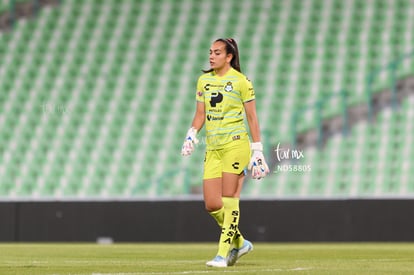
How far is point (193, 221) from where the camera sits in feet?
55.1

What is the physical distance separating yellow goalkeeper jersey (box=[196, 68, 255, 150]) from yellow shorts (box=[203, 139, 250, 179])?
0.15ft

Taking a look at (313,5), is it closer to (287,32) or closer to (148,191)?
(287,32)

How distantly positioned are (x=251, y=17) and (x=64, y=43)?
3951 mm

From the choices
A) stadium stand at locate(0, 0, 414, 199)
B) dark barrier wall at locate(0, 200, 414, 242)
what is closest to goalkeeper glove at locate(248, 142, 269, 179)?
dark barrier wall at locate(0, 200, 414, 242)

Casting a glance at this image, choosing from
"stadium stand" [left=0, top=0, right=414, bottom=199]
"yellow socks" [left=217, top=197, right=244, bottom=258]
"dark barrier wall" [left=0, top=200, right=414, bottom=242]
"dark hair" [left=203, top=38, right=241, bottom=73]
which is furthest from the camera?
"stadium stand" [left=0, top=0, right=414, bottom=199]

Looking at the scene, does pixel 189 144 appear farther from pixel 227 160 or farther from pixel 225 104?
pixel 225 104

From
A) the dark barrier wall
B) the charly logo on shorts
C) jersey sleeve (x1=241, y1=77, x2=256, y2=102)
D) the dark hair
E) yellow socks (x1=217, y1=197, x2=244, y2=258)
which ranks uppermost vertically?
the dark hair

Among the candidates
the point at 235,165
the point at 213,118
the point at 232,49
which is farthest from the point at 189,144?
the point at 232,49

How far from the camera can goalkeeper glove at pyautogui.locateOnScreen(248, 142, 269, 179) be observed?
8.73 m

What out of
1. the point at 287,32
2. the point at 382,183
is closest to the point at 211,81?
the point at 382,183

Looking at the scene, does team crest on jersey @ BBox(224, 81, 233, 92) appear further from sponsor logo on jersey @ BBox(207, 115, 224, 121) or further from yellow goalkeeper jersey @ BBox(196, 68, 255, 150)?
sponsor logo on jersey @ BBox(207, 115, 224, 121)

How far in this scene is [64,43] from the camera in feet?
74.4

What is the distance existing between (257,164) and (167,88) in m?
12.8

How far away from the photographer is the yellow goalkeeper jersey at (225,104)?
8742 mm
